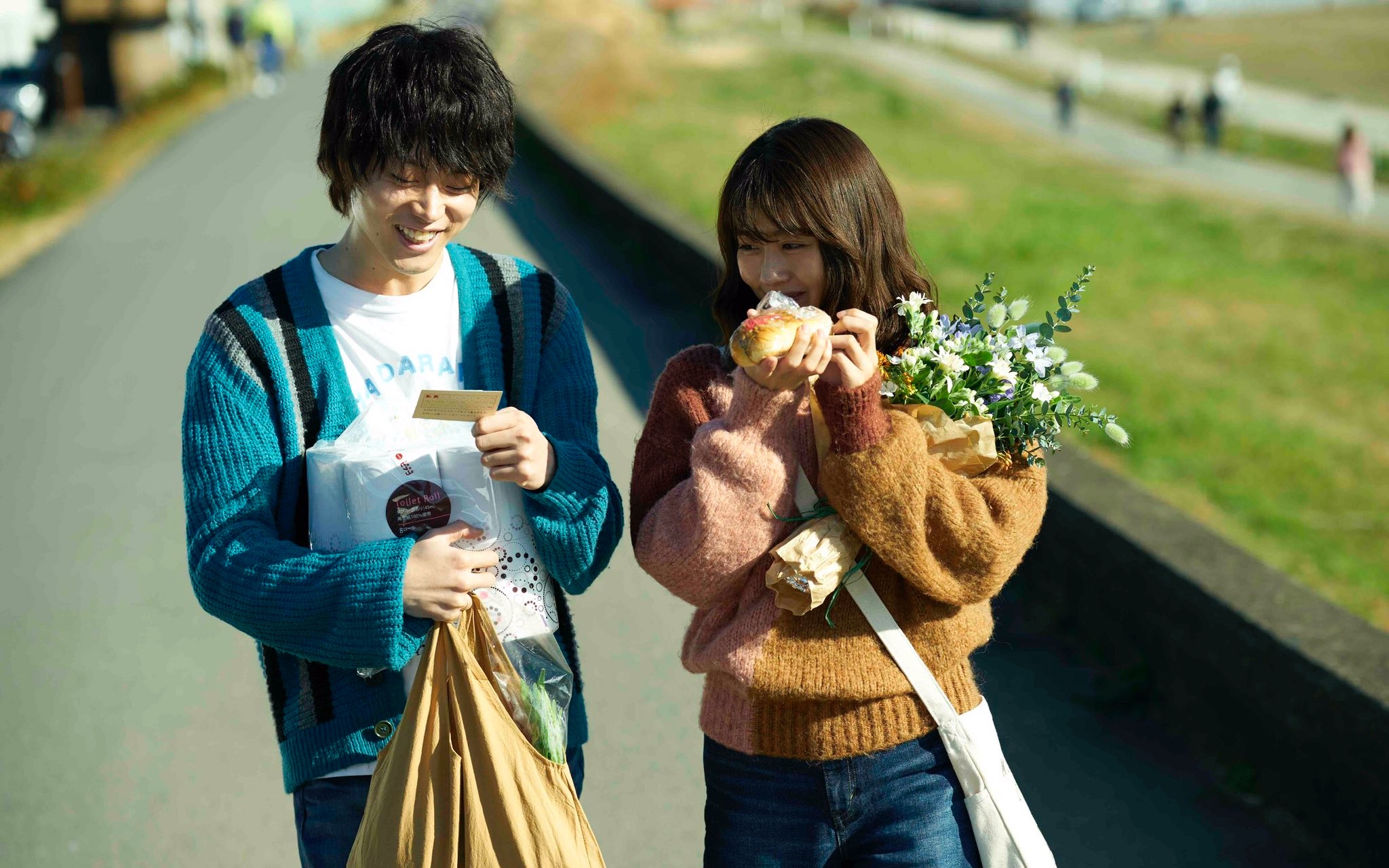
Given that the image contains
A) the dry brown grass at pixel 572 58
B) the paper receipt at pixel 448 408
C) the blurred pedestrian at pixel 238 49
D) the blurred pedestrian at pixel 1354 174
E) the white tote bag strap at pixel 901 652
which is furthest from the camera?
the blurred pedestrian at pixel 238 49

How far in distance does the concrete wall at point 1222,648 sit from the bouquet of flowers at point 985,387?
5.65ft

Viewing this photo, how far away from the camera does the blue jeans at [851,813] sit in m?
2.29

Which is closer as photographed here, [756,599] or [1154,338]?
[756,599]

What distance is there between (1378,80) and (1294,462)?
49.4 m

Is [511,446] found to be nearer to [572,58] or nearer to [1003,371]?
[1003,371]

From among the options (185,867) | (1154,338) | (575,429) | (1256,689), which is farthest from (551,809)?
(1154,338)

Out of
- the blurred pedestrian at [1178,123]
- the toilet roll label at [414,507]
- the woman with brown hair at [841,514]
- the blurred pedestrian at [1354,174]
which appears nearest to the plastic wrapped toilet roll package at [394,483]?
the toilet roll label at [414,507]

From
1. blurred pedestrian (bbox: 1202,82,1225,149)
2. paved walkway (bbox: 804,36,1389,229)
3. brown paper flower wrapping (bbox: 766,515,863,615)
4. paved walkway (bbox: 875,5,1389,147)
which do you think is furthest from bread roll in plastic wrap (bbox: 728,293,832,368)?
blurred pedestrian (bbox: 1202,82,1225,149)

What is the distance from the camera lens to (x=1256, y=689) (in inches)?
153

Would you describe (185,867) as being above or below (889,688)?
below

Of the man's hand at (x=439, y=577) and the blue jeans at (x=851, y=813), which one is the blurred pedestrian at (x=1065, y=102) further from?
the man's hand at (x=439, y=577)

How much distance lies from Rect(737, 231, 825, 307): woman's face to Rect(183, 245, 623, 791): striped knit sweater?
0.41m

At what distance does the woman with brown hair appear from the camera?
85.0 inches

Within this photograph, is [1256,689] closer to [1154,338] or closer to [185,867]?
[185,867]
